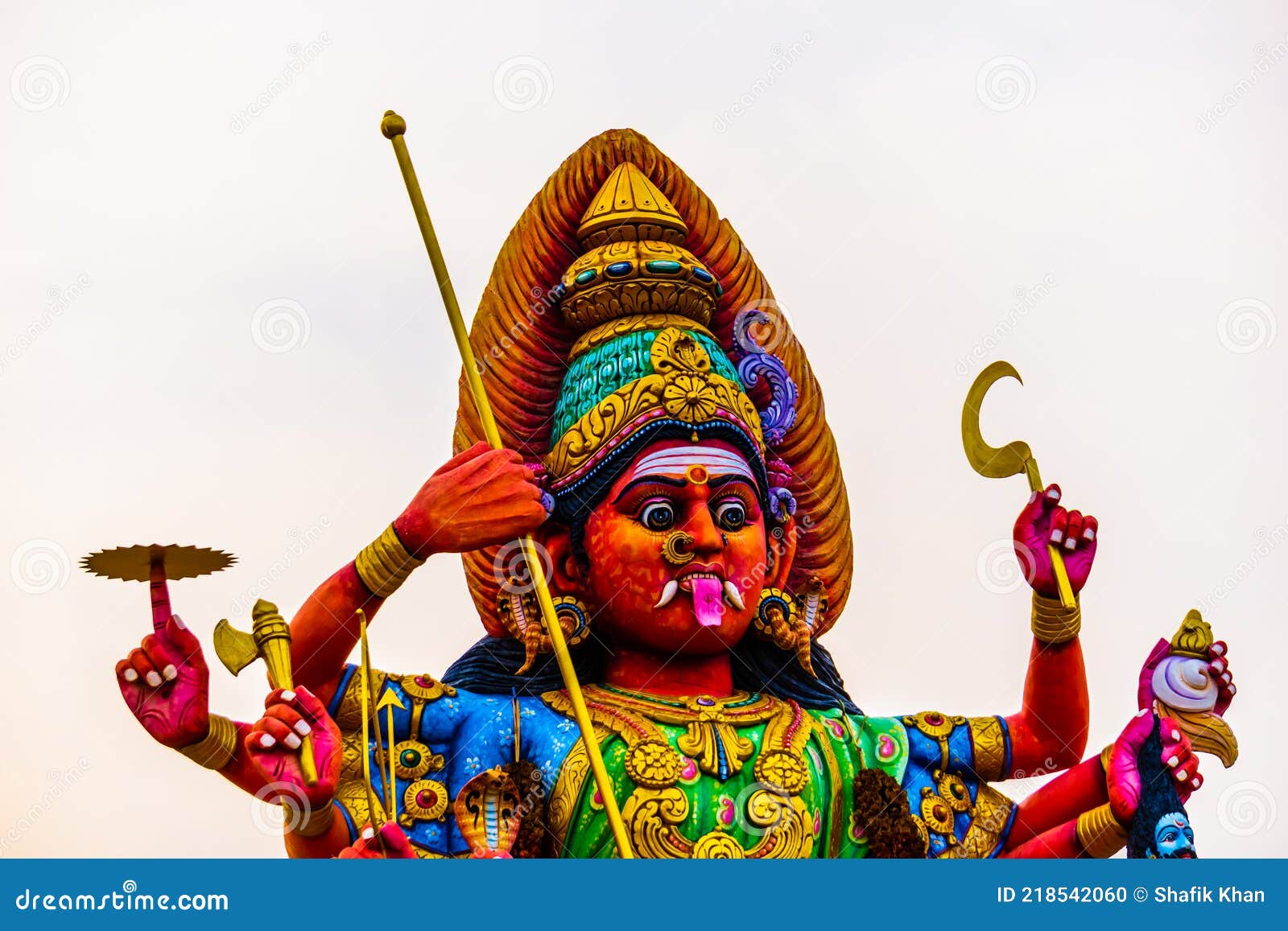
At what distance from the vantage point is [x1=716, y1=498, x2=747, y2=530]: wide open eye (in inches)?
366

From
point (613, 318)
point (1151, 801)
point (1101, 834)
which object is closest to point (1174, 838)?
point (1151, 801)

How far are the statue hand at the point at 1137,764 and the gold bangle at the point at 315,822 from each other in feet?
10.1

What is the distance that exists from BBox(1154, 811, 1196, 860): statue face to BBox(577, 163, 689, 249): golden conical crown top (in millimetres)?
3401

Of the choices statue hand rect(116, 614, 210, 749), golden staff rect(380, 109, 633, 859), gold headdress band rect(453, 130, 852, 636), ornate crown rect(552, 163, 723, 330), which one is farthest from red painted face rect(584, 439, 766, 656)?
statue hand rect(116, 614, 210, 749)

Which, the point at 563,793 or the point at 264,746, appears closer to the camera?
the point at 264,746

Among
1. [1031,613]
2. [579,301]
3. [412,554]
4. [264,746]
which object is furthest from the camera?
[579,301]

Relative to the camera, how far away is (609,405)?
30.8ft

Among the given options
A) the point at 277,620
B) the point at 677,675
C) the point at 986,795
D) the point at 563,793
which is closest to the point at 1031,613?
the point at 986,795

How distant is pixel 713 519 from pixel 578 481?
0.59 meters

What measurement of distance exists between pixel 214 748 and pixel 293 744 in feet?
1.26

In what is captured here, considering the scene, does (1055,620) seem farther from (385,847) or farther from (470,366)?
(385,847)

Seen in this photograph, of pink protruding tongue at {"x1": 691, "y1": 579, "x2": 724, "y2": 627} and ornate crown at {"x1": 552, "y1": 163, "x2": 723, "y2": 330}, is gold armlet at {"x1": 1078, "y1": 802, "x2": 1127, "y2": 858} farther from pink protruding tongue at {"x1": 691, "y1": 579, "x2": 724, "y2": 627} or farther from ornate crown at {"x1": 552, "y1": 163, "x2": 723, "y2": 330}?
ornate crown at {"x1": 552, "y1": 163, "x2": 723, "y2": 330}

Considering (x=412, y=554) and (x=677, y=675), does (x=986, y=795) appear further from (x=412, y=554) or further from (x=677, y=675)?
(x=412, y=554)

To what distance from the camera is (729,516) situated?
9297mm
